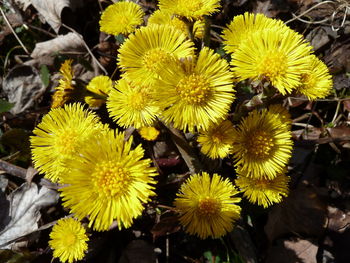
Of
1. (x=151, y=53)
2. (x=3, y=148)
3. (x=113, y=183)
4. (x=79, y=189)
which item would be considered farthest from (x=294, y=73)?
(x=3, y=148)

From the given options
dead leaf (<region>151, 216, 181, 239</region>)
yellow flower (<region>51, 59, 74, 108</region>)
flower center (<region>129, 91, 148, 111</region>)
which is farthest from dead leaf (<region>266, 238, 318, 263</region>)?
yellow flower (<region>51, 59, 74, 108</region>)

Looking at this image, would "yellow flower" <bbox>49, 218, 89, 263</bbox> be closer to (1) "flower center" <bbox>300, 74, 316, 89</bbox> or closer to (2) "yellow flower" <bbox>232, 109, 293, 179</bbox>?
(2) "yellow flower" <bbox>232, 109, 293, 179</bbox>

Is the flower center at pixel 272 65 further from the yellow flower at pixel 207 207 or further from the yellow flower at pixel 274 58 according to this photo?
the yellow flower at pixel 207 207

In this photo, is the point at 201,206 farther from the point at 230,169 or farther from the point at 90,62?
the point at 90,62

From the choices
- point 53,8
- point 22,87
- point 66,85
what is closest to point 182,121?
point 66,85

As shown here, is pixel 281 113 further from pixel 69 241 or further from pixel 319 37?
pixel 69 241
